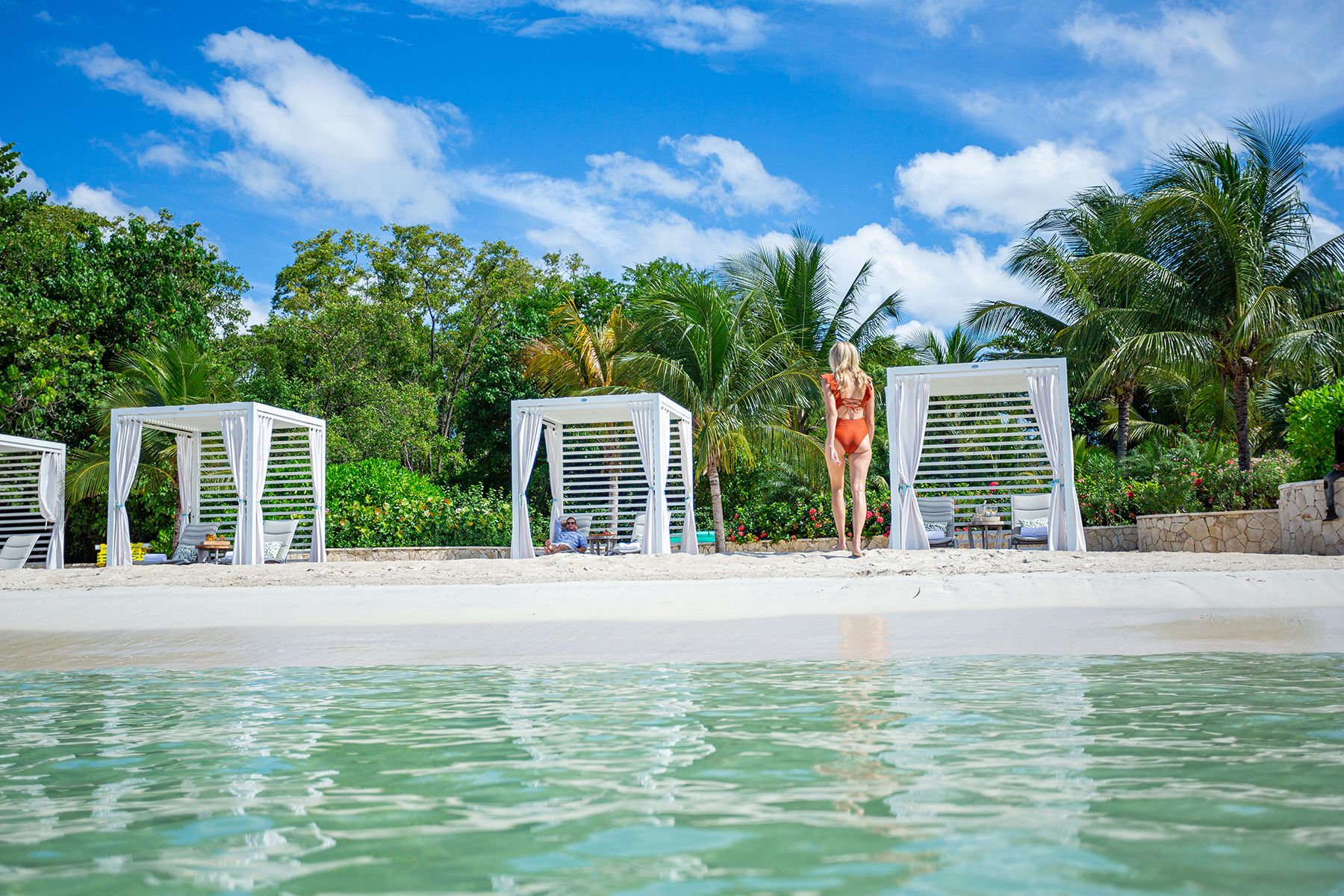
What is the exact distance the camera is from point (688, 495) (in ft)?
51.4

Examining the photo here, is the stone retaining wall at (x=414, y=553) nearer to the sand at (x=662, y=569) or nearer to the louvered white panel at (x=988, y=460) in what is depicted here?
the sand at (x=662, y=569)

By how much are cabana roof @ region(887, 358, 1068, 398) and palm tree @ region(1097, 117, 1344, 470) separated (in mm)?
4705

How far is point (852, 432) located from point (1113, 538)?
22.8 ft

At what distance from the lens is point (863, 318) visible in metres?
22.9

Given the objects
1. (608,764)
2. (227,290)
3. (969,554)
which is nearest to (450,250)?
(227,290)

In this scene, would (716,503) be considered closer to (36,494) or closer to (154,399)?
(154,399)

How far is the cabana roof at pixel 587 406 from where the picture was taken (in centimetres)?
1458

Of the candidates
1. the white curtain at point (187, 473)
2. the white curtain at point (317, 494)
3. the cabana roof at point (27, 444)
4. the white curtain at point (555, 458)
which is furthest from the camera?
the white curtain at point (187, 473)

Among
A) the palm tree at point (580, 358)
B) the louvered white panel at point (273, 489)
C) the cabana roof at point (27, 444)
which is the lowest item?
Result: the louvered white panel at point (273, 489)

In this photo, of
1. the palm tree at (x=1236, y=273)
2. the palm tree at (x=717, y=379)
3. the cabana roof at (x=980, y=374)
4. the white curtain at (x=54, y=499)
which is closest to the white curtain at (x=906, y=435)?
the cabana roof at (x=980, y=374)

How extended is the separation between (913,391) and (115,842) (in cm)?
1069

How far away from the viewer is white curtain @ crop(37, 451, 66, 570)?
57.1 feet

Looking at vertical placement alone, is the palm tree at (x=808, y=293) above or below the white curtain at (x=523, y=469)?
above

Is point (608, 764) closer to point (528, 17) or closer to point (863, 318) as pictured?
point (863, 318)
